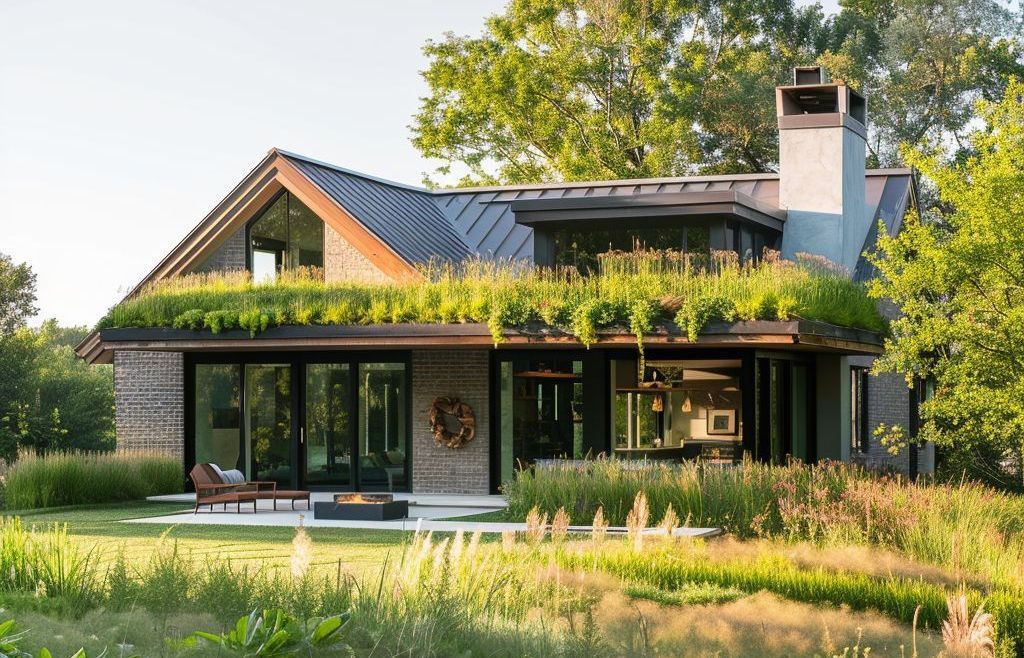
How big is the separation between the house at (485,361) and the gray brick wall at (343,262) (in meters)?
0.04

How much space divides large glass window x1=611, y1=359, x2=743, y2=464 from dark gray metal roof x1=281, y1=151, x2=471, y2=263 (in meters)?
4.45

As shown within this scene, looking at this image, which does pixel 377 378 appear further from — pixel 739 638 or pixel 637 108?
pixel 637 108

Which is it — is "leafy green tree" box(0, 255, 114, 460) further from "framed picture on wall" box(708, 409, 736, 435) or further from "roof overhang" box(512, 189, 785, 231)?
"framed picture on wall" box(708, 409, 736, 435)

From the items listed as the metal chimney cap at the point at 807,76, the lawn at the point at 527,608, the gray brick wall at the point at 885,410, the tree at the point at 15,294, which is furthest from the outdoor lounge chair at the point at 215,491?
the tree at the point at 15,294

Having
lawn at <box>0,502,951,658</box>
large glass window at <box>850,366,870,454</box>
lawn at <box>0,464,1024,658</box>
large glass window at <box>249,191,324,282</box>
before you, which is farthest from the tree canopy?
lawn at <box>0,502,951,658</box>

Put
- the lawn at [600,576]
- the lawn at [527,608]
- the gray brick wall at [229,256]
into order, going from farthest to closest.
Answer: the gray brick wall at [229,256], the lawn at [600,576], the lawn at [527,608]

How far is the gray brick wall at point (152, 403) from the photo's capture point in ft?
78.0

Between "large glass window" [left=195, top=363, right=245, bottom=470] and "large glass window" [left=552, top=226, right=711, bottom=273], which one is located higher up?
"large glass window" [left=552, top=226, right=711, bottom=273]

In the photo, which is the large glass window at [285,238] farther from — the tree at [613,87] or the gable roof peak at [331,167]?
the tree at [613,87]

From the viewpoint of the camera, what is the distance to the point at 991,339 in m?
17.3

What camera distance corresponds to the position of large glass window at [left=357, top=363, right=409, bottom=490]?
22.6 m

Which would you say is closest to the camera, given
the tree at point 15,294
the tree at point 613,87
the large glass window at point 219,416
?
the large glass window at point 219,416

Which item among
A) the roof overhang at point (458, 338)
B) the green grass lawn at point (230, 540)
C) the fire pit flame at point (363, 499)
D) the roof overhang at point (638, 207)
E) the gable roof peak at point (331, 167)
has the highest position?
the gable roof peak at point (331, 167)

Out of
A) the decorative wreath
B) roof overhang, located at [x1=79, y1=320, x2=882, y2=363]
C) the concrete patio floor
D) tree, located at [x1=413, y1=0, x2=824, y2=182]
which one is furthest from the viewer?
tree, located at [x1=413, y1=0, x2=824, y2=182]
